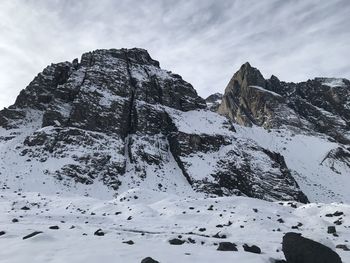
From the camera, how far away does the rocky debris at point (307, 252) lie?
15283 millimetres

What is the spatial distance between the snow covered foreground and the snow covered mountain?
10 centimetres

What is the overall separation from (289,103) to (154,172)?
2776 inches

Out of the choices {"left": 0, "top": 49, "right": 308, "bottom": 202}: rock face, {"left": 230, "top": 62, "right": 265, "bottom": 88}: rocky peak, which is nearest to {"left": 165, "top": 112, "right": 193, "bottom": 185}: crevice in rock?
{"left": 0, "top": 49, "right": 308, "bottom": 202}: rock face

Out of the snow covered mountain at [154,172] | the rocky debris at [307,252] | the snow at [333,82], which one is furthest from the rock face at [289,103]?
the rocky debris at [307,252]

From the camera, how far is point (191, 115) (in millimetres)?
85000

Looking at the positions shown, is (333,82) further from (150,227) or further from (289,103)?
(150,227)

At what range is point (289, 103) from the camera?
124 meters

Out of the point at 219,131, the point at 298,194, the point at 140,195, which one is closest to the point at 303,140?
the point at 219,131

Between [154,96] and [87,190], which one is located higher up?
[154,96]

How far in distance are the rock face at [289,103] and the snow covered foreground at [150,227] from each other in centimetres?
8130

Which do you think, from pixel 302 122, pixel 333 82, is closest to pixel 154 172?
pixel 302 122

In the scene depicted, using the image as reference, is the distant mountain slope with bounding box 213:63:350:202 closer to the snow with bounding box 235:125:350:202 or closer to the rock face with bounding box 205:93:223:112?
the snow with bounding box 235:125:350:202

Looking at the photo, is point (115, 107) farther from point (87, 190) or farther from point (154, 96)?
point (87, 190)

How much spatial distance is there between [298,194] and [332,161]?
29032 mm
